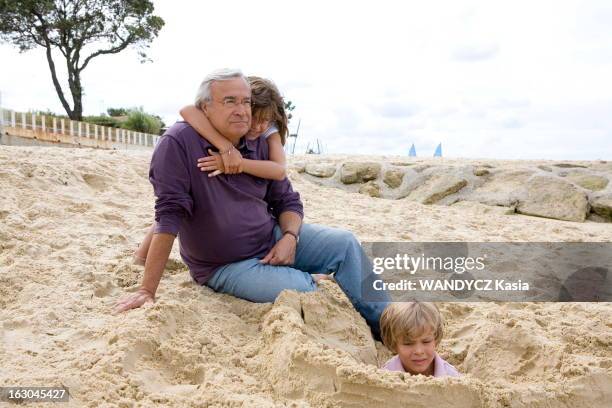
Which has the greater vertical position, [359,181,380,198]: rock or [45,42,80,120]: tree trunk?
[45,42,80,120]: tree trunk

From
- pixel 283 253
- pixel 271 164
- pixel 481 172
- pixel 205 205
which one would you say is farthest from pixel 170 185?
pixel 481 172

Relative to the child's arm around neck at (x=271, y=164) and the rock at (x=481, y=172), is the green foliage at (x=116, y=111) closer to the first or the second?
the rock at (x=481, y=172)

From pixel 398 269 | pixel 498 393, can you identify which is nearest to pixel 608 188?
pixel 398 269

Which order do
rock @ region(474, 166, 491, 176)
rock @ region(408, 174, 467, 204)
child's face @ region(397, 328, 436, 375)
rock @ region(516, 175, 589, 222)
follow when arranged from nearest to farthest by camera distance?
child's face @ region(397, 328, 436, 375) < rock @ region(516, 175, 589, 222) < rock @ region(408, 174, 467, 204) < rock @ region(474, 166, 491, 176)

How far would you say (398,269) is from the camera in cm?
331

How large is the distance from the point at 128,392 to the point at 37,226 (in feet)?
5.84

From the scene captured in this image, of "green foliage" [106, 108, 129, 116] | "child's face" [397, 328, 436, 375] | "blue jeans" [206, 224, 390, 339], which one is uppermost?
"green foliage" [106, 108, 129, 116]

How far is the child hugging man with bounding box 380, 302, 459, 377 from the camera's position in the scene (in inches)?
79.4

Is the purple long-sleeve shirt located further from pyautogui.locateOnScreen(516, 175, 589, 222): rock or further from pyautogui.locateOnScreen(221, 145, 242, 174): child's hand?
pyautogui.locateOnScreen(516, 175, 589, 222): rock

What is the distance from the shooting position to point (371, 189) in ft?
19.2

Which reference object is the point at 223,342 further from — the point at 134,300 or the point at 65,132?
the point at 65,132

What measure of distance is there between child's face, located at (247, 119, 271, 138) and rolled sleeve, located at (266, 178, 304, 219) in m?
0.26

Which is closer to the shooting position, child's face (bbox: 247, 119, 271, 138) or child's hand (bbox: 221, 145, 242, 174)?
child's hand (bbox: 221, 145, 242, 174)

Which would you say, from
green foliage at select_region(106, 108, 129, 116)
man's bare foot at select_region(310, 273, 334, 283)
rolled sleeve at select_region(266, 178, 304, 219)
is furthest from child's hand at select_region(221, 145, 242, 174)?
green foliage at select_region(106, 108, 129, 116)
